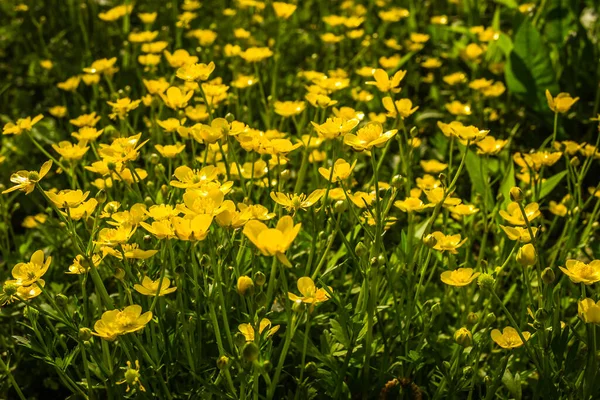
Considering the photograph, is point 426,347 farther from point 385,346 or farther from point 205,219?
point 205,219

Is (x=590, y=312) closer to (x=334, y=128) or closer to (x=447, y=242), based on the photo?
(x=447, y=242)

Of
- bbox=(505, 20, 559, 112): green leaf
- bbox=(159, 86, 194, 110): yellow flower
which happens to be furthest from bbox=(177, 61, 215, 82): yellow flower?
bbox=(505, 20, 559, 112): green leaf

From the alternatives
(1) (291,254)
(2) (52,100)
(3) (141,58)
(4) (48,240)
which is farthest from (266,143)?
(2) (52,100)

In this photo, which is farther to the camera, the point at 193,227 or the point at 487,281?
the point at 487,281

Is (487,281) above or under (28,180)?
under

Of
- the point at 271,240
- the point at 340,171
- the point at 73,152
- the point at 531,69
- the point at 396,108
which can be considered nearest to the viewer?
the point at 271,240

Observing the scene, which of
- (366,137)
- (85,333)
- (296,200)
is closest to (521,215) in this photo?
(366,137)

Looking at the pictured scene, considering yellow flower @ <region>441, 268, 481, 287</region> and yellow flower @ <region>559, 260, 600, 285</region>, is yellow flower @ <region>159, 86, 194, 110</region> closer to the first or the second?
yellow flower @ <region>441, 268, 481, 287</region>

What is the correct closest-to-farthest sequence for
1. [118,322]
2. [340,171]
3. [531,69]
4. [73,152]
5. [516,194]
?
[118,322]
[516,194]
[340,171]
[73,152]
[531,69]

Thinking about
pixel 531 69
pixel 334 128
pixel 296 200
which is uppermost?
pixel 334 128
